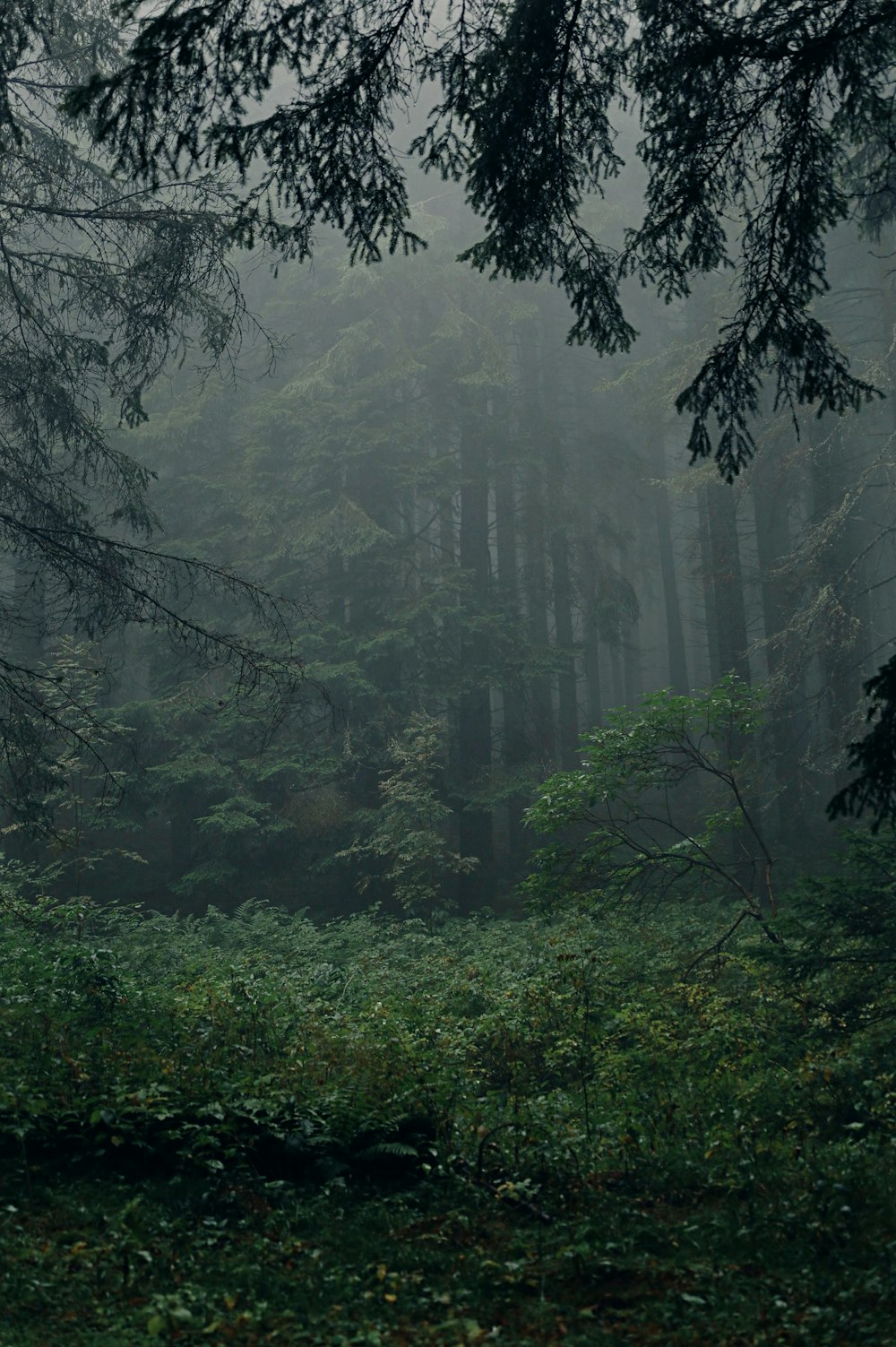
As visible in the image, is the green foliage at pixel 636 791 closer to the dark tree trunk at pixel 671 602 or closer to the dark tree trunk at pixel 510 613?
the dark tree trunk at pixel 510 613

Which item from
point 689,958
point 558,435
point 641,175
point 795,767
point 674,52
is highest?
point 641,175

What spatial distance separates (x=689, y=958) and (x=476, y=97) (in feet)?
27.6

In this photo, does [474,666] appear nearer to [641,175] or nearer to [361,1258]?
[641,175]

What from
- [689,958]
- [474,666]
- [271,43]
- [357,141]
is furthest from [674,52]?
[474,666]

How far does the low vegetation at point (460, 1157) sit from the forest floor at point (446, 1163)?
19 millimetres

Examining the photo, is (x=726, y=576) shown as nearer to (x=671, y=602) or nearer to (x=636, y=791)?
(x=636, y=791)

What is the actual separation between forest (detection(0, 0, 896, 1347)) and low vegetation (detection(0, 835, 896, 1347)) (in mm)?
29

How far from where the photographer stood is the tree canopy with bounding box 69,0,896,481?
514 cm

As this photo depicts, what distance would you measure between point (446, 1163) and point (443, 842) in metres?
11.5

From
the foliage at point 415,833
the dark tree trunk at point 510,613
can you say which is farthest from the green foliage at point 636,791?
the dark tree trunk at point 510,613

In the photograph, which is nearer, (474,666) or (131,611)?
(131,611)

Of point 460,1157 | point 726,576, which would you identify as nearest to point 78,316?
point 460,1157

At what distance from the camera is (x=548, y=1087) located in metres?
7.81

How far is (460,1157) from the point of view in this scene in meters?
5.62
